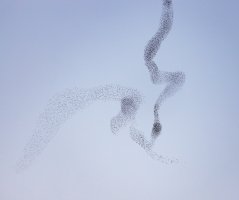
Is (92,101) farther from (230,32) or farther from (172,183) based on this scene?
(230,32)

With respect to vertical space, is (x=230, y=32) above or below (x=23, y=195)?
above

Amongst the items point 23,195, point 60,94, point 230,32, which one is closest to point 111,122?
point 60,94

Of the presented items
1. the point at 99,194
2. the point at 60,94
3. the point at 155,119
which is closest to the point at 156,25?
the point at 155,119

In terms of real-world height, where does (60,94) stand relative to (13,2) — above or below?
below

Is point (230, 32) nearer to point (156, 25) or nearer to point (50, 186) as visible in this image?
point (156, 25)

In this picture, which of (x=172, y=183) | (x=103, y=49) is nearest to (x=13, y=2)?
(x=103, y=49)

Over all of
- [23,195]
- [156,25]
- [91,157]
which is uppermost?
[156,25]

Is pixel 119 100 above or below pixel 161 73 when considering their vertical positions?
below

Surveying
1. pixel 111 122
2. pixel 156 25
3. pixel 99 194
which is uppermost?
pixel 156 25
